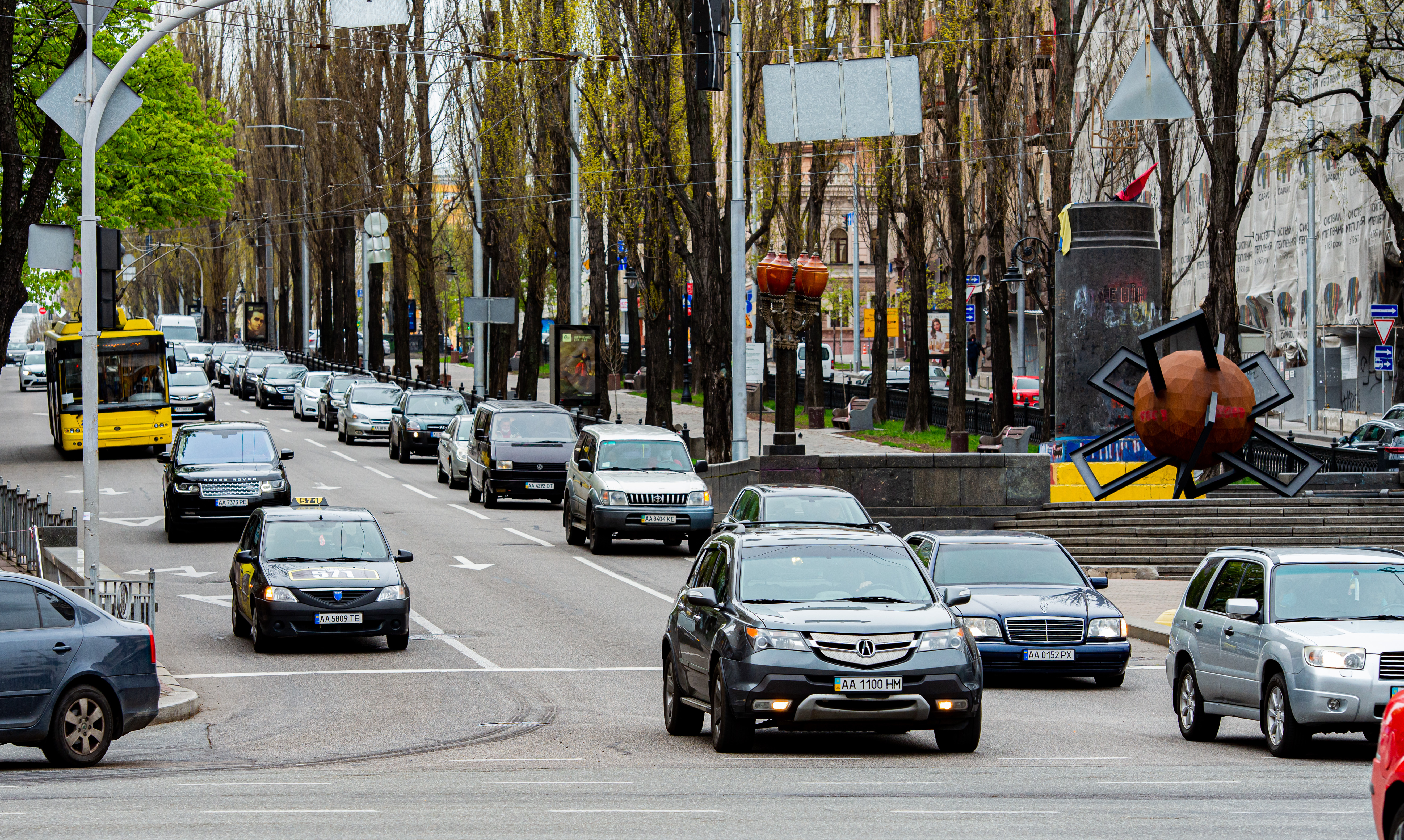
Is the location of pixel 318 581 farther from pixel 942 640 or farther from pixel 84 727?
pixel 942 640

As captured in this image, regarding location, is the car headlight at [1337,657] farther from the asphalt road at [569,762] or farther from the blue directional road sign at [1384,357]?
the blue directional road sign at [1384,357]

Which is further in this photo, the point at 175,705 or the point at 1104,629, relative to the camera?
the point at 1104,629

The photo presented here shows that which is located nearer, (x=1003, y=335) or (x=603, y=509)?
(x=603, y=509)

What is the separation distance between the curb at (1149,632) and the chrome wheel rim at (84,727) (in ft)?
39.0

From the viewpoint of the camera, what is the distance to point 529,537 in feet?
103

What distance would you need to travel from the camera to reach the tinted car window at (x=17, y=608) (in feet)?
41.4

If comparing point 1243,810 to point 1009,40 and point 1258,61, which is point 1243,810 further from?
point 1258,61

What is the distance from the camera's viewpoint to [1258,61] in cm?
5697

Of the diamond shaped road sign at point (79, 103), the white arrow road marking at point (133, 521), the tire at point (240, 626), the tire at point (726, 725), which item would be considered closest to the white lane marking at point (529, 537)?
the white arrow road marking at point (133, 521)

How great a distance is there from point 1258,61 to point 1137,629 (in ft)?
132

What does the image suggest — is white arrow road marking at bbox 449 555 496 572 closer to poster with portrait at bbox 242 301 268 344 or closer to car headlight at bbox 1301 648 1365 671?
car headlight at bbox 1301 648 1365 671

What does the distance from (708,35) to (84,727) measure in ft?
72.1

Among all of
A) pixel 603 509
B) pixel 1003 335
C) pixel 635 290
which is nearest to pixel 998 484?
pixel 603 509

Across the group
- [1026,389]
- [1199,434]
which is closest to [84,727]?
[1199,434]
